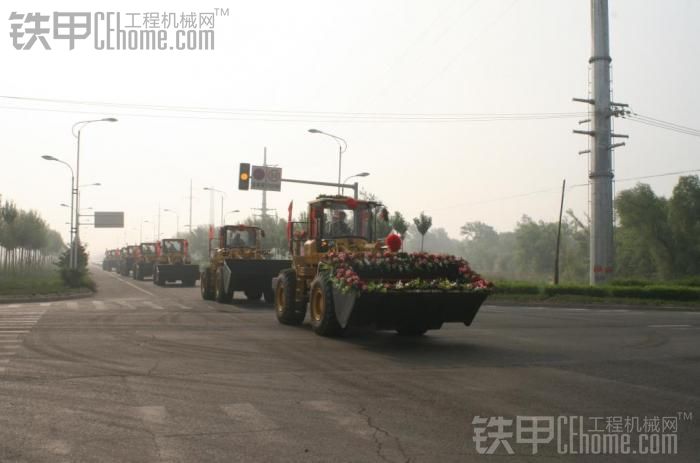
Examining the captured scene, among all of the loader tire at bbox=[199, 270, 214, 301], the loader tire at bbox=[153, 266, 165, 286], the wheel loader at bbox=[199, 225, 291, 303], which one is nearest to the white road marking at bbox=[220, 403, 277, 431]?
the wheel loader at bbox=[199, 225, 291, 303]

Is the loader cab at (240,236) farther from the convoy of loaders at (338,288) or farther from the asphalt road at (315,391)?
the asphalt road at (315,391)

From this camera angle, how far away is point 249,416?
6.67m

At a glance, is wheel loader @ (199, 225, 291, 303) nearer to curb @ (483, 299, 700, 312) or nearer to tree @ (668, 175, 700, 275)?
curb @ (483, 299, 700, 312)

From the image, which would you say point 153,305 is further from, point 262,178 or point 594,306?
point 262,178

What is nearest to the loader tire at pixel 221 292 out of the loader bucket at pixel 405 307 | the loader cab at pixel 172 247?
the loader bucket at pixel 405 307

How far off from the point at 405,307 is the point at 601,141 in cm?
3057

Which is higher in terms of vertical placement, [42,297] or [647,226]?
[647,226]

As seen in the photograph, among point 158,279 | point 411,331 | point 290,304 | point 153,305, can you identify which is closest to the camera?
point 411,331

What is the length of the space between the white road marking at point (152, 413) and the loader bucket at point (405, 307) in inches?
201

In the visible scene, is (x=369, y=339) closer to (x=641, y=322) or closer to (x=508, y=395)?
(x=508, y=395)

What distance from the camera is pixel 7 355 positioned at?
10273 millimetres

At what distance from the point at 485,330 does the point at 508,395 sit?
7991 mm

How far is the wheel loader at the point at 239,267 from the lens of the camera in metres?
22.7

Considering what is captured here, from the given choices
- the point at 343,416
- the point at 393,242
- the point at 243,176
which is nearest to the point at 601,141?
the point at 243,176
